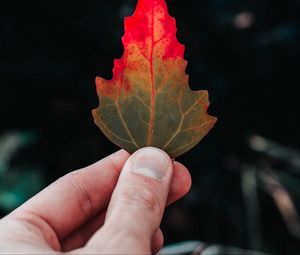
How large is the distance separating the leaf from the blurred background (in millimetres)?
893

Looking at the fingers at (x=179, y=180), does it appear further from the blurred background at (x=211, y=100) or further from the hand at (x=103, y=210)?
the blurred background at (x=211, y=100)

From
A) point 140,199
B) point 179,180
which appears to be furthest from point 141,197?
point 179,180

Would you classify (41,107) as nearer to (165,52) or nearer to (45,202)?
(45,202)

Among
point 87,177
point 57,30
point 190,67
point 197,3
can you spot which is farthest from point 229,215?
point 87,177

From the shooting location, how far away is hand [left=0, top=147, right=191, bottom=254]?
0.66 metres

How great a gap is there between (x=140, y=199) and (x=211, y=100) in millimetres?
1054

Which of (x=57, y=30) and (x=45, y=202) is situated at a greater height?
(x=57, y=30)

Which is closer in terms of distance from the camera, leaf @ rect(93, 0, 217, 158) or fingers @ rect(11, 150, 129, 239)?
leaf @ rect(93, 0, 217, 158)

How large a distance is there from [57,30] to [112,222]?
1.06m

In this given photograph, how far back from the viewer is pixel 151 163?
0.73 m

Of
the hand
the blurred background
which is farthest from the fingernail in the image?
the blurred background

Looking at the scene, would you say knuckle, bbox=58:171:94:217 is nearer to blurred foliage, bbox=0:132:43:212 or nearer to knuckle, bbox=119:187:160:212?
knuckle, bbox=119:187:160:212

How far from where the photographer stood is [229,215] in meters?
1.85

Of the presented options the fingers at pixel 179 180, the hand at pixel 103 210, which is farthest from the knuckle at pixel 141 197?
the fingers at pixel 179 180
